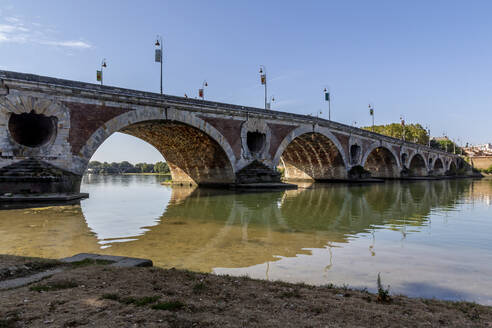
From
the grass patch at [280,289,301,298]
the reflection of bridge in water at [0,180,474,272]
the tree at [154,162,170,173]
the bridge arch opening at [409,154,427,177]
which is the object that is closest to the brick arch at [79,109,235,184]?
the reflection of bridge in water at [0,180,474,272]

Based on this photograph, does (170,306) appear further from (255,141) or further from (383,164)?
(383,164)

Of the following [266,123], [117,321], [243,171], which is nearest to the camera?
[117,321]

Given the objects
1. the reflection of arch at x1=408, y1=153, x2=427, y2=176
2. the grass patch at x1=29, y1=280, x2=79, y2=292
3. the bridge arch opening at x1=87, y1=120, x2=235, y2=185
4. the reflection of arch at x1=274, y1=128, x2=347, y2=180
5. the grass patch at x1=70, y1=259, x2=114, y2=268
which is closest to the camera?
the grass patch at x1=29, y1=280, x2=79, y2=292

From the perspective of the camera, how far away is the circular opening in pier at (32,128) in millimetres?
18328

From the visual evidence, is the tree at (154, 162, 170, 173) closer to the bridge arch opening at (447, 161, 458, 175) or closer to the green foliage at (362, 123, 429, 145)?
the green foliage at (362, 123, 429, 145)

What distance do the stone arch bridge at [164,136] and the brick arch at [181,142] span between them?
6cm

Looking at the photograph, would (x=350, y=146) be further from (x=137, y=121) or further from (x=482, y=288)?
(x=482, y=288)

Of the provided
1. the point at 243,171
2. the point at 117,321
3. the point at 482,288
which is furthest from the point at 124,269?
the point at 243,171

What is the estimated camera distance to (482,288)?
5016 millimetres

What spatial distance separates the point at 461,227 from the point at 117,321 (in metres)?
10.9

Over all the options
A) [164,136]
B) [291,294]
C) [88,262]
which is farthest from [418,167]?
[88,262]

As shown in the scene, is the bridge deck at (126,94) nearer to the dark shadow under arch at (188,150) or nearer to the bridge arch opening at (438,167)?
the dark shadow under arch at (188,150)

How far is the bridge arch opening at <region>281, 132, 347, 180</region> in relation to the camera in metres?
38.8

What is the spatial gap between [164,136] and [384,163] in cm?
3924
